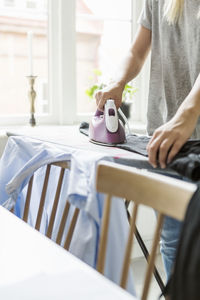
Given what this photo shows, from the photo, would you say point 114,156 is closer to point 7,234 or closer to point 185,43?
point 7,234

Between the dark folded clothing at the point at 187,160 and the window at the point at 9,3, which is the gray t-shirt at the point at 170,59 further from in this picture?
the window at the point at 9,3

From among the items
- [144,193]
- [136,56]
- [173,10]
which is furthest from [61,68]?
[144,193]

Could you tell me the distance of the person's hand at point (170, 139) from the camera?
1030 millimetres

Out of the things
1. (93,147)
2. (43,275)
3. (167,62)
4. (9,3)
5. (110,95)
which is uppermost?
(9,3)

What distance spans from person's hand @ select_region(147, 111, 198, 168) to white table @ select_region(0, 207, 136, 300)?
0.97 ft

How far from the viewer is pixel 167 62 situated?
58.7 inches

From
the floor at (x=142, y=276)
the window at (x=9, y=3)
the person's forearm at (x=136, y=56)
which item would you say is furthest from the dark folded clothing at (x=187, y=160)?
the window at (x=9, y=3)

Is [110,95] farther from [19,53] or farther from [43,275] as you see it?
[19,53]

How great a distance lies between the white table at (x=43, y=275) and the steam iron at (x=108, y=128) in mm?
447

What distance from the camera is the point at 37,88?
2639mm

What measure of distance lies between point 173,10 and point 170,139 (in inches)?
21.6

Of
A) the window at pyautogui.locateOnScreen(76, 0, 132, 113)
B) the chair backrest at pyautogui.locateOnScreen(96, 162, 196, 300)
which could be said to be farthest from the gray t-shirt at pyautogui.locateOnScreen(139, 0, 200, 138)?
the window at pyautogui.locateOnScreen(76, 0, 132, 113)

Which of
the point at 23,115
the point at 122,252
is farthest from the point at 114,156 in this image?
the point at 23,115

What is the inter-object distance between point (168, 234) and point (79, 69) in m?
1.49
